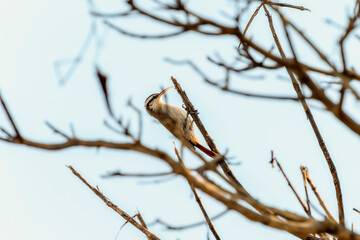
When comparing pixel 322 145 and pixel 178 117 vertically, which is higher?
pixel 178 117

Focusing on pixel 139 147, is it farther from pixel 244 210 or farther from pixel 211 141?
pixel 211 141

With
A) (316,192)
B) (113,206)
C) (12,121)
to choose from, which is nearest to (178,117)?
(113,206)

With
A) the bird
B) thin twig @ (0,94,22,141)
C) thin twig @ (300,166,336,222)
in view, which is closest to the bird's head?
the bird

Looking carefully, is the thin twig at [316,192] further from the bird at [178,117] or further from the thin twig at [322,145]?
the bird at [178,117]

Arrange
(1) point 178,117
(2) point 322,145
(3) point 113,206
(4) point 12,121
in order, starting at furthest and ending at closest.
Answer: (1) point 178,117, (3) point 113,206, (2) point 322,145, (4) point 12,121

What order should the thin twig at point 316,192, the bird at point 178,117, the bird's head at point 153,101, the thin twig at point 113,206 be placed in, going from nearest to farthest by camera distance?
1. the thin twig at point 316,192
2. the thin twig at point 113,206
3. the bird at point 178,117
4. the bird's head at point 153,101

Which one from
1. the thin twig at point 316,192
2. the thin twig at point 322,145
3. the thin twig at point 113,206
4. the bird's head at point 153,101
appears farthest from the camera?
the bird's head at point 153,101

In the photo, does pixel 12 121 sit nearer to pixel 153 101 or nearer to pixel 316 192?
pixel 316 192

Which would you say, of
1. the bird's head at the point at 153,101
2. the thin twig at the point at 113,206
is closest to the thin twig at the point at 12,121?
the thin twig at the point at 113,206

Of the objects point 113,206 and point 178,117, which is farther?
point 178,117

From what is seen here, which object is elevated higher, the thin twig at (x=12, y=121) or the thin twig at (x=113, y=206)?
the thin twig at (x=113, y=206)

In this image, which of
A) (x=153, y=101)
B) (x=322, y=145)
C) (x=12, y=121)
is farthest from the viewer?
(x=153, y=101)

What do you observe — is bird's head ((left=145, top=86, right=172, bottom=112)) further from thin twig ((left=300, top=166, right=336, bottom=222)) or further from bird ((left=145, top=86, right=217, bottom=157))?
thin twig ((left=300, top=166, right=336, bottom=222))

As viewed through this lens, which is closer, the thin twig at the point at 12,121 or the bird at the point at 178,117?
the thin twig at the point at 12,121
